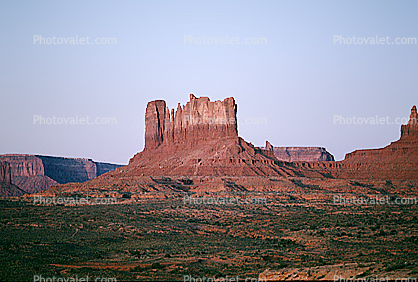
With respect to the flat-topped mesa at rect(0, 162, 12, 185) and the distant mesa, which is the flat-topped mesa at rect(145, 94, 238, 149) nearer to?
the distant mesa

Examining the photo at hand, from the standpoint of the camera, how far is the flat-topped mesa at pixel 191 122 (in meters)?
135

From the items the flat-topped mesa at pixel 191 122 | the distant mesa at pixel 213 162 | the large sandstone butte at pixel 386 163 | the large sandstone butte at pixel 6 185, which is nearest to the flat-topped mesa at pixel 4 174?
the large sandstone butte at pixel 6 185

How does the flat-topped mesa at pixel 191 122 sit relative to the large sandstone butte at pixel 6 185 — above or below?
above

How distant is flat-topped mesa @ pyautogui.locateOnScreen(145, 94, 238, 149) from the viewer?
5325 inches

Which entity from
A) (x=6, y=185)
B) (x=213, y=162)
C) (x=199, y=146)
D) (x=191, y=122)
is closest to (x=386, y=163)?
(x=213, y=162)

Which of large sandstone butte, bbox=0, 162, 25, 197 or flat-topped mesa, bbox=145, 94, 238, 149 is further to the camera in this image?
flat-topped mesa, bbox=145, 94, 238, 149

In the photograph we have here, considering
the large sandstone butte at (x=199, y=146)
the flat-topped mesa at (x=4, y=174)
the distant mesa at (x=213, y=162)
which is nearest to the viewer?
the distant mesa at (x=213, y=162)

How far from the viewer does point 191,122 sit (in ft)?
469

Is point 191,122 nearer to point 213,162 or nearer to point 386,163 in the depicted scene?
point 213,162

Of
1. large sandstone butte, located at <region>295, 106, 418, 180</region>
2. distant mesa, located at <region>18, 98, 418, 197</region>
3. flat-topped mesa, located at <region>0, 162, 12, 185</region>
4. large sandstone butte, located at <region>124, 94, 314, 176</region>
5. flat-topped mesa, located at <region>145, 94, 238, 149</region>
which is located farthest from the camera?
flat-topped mesa, located at <region>0, 162, 12, 185</region>

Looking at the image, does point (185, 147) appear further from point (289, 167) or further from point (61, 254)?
point (61, 254)

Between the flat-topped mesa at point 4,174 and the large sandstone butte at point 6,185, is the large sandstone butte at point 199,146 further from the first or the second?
the flat-topped mesa at point 4,174

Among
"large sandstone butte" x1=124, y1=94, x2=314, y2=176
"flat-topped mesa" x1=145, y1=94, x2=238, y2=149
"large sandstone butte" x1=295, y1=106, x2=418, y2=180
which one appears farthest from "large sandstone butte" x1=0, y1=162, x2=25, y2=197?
"large sandstone butte" x1=295, y1=106, x2=418, y2=180

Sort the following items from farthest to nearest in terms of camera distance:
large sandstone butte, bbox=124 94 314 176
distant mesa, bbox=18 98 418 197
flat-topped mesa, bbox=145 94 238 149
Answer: flat-topped mesa, bbox=145 94 238 149 < large sandstone butte, bbox=124 94 314 176 < distant mesa, bbox=18 98 418 197
